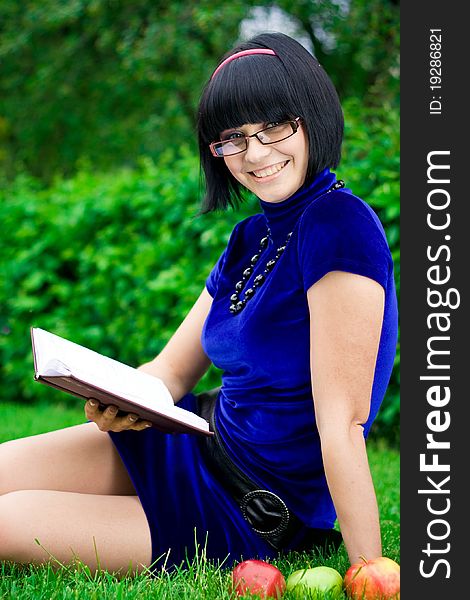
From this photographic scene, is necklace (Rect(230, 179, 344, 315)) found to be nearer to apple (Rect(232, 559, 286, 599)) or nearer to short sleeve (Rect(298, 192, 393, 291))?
short sleeve (Rect(298, 192, 393, 291))

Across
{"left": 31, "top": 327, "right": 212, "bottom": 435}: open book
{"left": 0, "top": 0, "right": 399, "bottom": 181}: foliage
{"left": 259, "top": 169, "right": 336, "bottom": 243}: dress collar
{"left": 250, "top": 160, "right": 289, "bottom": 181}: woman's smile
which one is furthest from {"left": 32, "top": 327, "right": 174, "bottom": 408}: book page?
{"left": 0, "top": 0, "right": 399, "bottom": 181}: foliage

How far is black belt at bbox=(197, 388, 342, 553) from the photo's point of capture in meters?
2.28

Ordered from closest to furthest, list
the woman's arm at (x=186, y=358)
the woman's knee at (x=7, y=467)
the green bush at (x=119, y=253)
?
the woman's knee at (x=7, y=467)
the woman's arm at (x=186, y=358)
the green bush at (x=119, y=253)

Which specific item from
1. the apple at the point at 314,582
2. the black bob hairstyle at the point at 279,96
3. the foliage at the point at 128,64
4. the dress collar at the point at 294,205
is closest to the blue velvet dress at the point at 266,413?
the dress collar at the point at 294,205

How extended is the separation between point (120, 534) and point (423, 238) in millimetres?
1097

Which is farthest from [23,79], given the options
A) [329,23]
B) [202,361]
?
[202,361]

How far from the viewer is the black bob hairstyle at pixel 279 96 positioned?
7.18 ft

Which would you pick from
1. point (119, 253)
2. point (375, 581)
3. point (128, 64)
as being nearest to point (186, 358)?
point (375, 581)

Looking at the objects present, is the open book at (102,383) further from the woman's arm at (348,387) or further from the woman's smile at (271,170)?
the woman's smile at (271,170)

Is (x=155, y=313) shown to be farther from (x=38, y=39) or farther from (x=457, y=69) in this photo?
(x=38, y=39)

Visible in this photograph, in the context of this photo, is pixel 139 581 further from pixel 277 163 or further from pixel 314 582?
pixel 277 163

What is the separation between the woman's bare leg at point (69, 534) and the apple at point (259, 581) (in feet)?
1.05

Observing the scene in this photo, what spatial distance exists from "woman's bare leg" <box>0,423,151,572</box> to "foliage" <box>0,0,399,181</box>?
5.43 metres

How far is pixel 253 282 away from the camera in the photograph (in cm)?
237
